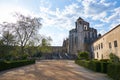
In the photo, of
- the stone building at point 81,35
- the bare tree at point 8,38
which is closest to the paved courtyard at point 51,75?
the bare tree at point 8,38

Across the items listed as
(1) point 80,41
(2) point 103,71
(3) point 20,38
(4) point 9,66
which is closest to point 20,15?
(3) point 20,38

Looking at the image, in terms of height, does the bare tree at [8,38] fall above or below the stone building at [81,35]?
below

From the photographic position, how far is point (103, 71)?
17.7 meters

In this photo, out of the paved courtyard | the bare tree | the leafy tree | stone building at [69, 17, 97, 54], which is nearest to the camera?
the paved courtyard

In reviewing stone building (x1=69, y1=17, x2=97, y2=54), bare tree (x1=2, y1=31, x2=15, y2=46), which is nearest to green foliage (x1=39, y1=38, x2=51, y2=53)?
bare tree (x1=2, y1=31, x2=15, y2=46)

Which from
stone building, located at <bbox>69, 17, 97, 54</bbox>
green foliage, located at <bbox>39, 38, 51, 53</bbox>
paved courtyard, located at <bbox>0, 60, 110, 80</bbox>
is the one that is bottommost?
paved courtyard, located at <bbox>0, 60, 110, 80</bbox>

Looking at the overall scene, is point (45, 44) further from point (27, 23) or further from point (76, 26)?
point (76, 26)

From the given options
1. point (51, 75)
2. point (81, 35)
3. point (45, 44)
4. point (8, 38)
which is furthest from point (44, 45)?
point (51, 75)

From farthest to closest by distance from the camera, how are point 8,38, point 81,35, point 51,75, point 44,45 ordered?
point 81,35, point 44,45, point 8,38, point 51,75

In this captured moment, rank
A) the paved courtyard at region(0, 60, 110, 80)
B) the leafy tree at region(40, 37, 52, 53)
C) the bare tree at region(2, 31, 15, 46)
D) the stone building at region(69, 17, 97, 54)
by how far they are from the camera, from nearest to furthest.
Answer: the paved courtyard at region(0, 60, 110, 80), the bare tree at region(2, 31, 15, 46), the leafy tree at region(40, 37, 52, 53), the stone building at region(69, 17, 97, 54)

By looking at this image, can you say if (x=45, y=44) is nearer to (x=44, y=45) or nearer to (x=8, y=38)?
(x=44, y=45)

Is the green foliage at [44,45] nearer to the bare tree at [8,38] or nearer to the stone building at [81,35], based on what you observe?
the bare tree at [8,38]

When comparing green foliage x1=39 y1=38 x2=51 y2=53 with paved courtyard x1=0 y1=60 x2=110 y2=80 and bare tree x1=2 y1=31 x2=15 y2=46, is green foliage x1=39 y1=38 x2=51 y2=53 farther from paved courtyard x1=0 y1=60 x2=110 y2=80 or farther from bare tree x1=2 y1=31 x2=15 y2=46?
paved courtyard x1=0 y1=60 x2=110 y2=80

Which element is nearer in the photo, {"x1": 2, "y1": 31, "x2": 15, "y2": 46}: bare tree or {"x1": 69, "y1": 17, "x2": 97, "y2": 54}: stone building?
{"x1": 2, "y1": 31, "x2": 15, "y2": 46}: bare tree
